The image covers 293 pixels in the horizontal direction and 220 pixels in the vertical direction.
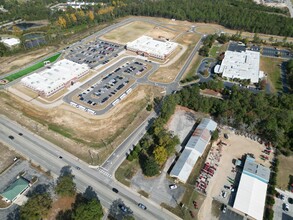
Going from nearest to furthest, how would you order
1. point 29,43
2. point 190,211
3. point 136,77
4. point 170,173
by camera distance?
point 190,211
point 170,173
point 136,77
point 29,43

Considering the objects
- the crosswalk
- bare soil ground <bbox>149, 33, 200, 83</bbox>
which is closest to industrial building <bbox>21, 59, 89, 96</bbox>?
bare soil ground <bbox>149, 33, 200, 83</bbox>

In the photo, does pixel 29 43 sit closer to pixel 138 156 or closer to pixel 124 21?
pixel 124 21

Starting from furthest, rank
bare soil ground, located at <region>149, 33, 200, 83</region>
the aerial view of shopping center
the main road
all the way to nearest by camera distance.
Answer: bare soil ground, located at <region>149, 33, 200, 83</region> → the aerial view of shopping center → the main road

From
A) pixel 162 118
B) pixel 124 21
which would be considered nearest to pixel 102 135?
pixel 162 118

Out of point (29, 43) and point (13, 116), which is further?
point (29, 43)

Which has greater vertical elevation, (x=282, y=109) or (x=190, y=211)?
(x=282, y=109)

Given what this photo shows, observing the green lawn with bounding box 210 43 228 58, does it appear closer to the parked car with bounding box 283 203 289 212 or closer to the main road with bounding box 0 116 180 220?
the parked car with bounding box 283 203 289 212

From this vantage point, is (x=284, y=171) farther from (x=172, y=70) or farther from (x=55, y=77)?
(x=55, y=77)
